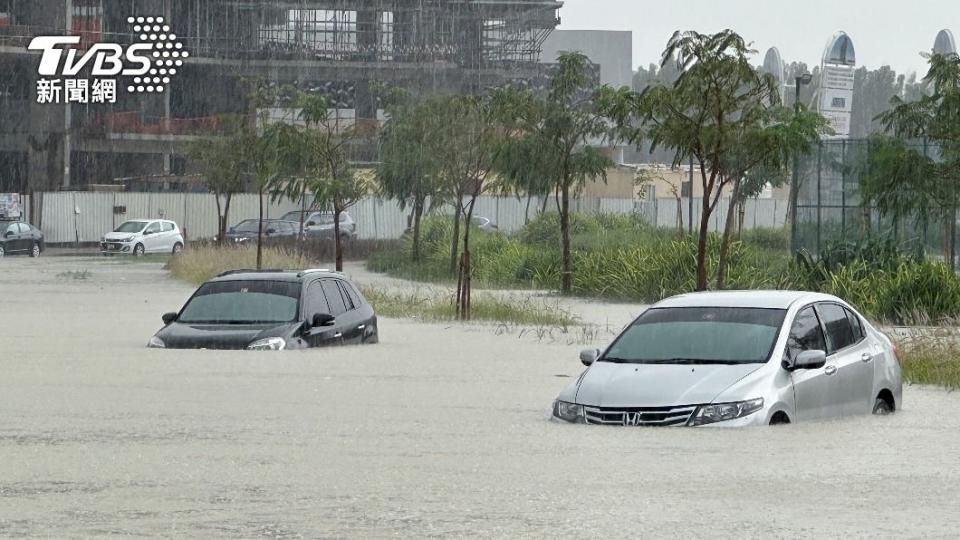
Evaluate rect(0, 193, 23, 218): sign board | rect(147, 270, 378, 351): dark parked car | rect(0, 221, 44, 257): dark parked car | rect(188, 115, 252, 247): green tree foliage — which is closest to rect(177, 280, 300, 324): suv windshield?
rect(147, 270, 378, 351): dark parked car

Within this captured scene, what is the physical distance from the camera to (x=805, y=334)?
13758mm

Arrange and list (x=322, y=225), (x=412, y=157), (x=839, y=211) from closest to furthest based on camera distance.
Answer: (x=839, y=211)
(x=412, y=157)
(x=322, y=225)

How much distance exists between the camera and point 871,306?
28.7 m

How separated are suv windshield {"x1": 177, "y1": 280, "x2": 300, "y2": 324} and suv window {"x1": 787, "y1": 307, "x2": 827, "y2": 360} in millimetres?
7894

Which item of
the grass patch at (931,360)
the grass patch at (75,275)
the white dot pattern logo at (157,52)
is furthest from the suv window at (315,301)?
the white dot pattern logo at (157,52)

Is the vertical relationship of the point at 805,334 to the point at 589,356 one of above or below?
above

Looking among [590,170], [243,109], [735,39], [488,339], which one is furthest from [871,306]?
[243,109]

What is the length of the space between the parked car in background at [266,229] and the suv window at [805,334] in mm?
51286

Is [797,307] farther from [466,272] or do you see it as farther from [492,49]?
[492,49]

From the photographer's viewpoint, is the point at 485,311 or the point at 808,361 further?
the point at 485,311

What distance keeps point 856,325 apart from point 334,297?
27.4 feet

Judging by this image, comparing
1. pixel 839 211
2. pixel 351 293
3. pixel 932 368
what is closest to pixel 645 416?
pixel 932 368

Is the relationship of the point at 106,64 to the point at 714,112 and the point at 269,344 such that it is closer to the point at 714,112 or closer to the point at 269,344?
the point at 714,112

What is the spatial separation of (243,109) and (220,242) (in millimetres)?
30618
